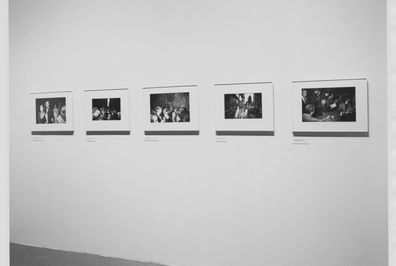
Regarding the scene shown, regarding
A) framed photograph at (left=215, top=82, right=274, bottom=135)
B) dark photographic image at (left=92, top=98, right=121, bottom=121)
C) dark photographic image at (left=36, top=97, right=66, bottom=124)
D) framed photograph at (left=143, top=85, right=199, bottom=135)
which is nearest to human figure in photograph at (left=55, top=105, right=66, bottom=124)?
dark photographic image at (left=36, top=97, right=66, bottom=124)

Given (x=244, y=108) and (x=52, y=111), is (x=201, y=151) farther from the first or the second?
(x=52, y=111)

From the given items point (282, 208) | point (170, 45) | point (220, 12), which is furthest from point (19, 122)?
point (282, 208)

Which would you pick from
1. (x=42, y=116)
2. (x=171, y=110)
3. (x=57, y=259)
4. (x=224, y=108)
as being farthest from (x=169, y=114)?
(x=57, y=259)

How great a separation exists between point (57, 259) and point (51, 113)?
2091mm

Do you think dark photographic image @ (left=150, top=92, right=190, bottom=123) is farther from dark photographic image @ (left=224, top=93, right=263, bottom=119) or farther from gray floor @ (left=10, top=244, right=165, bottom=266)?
gray floor @ (left=10, top=244, right=165, bottom=266)

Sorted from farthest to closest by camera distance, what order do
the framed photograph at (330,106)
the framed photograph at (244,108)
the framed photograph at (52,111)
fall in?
1. the framed photograph at (52,111)
2. the framed photograph at (244,108)
3. the framed photograph at (330,106)

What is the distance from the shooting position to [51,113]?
6391 mm

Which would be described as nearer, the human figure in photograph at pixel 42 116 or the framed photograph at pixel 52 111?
the framed photograph at pixel 52 111

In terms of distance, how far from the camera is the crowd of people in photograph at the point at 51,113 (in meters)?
6.32

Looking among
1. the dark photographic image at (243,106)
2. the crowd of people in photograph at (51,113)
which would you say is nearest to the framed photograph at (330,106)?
the dark photographic image at (243,106)

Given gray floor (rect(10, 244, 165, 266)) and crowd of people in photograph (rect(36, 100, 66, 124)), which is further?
crowd of people in photograph (rect(36, 100, 66, 124))

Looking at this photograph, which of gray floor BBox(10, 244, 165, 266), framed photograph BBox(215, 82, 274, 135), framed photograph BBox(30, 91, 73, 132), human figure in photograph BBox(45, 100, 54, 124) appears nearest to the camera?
framed photograph BBox(215, 82, 274, 135)

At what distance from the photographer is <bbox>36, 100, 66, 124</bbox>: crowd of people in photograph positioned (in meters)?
6.32

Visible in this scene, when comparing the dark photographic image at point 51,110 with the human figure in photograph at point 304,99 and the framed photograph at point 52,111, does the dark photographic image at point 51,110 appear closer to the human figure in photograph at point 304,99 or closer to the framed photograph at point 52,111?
the framed photograph at point 52,111
